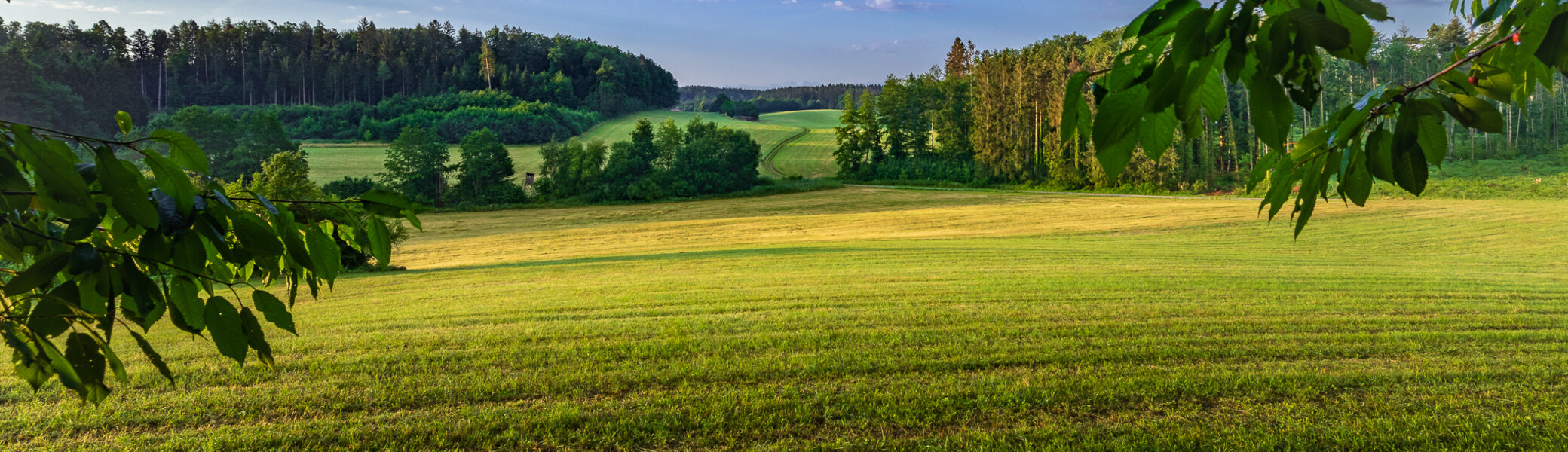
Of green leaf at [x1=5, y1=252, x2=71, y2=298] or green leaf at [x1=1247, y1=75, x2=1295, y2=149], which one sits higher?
green leaf at [x1=1247, y1=75, x2=1295, y2=149]

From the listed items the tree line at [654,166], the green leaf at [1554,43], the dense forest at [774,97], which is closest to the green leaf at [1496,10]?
the green leaf at [1554,43]

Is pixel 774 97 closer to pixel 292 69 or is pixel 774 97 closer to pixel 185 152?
pixel 292 69

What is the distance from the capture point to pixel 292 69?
69.7m

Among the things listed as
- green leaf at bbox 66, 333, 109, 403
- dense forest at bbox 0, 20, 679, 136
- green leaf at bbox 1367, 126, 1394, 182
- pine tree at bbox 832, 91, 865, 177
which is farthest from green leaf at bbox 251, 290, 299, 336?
dense forest at bbox 0, 20, 679, 136

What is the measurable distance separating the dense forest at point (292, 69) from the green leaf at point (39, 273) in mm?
57675

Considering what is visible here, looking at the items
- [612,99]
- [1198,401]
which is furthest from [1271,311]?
[612,99]

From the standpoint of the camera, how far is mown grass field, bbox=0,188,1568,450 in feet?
10.3

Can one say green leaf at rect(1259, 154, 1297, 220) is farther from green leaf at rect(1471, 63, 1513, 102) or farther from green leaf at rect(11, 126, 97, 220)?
green leaf at rect(11, 126, 97, 220)

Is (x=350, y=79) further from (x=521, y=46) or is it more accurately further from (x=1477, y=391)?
(x=1477, y=391)

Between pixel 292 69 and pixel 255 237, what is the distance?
85.9 m

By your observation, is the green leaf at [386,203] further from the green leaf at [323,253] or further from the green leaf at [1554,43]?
the green leaf at [1554,43]

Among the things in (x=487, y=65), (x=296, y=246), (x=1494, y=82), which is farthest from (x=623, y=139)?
(x=1494, y=82)

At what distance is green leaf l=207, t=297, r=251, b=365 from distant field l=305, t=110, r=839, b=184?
47.8 m

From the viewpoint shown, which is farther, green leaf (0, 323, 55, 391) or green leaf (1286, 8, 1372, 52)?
green leaf (0, 323, 55, 391)
